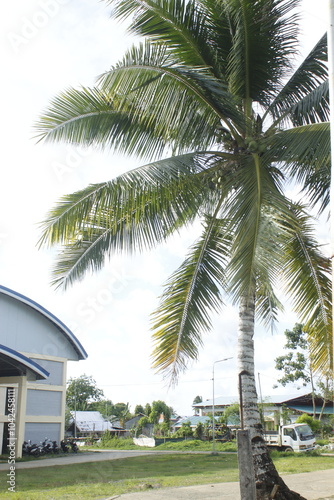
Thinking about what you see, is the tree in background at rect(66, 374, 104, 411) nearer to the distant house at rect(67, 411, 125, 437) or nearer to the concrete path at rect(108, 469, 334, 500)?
the distant house at rect(67, 411, 125, 437)

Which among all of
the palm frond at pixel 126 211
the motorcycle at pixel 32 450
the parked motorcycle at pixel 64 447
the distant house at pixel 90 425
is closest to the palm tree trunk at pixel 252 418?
the palm frond at pixel 126 211

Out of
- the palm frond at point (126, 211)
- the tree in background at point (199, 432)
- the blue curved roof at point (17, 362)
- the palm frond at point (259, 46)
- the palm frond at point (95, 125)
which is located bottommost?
the tree in background at point (199, 432)

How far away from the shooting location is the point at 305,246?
9031 mm

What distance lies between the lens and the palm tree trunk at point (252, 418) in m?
7.30

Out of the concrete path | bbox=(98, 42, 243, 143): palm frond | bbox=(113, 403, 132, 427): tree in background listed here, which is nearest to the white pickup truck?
the concrete path

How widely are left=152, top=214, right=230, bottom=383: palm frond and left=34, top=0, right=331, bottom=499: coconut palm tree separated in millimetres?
23

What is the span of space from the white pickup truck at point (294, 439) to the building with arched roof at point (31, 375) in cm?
1087

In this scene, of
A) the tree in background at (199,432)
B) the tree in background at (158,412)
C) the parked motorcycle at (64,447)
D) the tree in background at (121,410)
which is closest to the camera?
the parked motorcycle at (64,447)

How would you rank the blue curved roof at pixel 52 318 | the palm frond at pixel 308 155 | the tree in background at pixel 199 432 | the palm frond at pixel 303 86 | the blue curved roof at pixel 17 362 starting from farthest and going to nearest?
the tree in background at pixel 199 432
the blue curved roof at pixel 52 318
the blue curved roof at pixel 17 362
the palm frond at pixel 303 86
the palm frond at pixel 308 155

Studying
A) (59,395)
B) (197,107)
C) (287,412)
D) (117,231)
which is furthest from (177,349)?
(287,412)

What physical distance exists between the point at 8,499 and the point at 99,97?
286 inches

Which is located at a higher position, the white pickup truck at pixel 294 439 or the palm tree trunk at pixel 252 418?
the palm tree trunk at pixel 252 418

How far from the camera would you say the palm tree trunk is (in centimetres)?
730

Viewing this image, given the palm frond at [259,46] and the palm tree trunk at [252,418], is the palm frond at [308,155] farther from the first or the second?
the palm tree trunk at [252,418]
